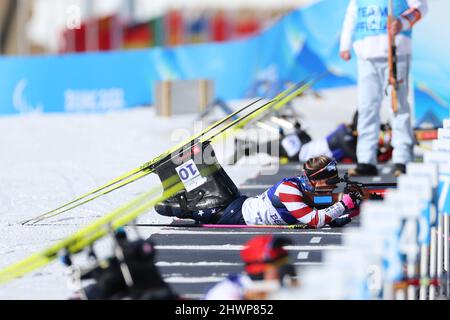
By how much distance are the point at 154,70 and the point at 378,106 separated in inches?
538

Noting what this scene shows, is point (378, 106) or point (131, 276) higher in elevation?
point (378, 106)

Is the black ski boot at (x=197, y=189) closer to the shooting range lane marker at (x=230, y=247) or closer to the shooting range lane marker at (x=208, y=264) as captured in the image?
the shooting range lane marker at (x=230, y=247)

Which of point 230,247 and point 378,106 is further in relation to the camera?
point 378,106

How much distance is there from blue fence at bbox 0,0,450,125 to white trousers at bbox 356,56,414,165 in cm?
559

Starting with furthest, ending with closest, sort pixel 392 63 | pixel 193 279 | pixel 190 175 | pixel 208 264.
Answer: pixel 392 63
pixel 190 175
pixel 208 264
pixel 193 279

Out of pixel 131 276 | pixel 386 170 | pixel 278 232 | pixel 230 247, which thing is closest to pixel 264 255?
pixel 131 276

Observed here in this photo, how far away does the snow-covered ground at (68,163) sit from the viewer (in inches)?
375

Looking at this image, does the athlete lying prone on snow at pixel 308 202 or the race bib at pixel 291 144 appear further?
the race bib at pixel 291 144

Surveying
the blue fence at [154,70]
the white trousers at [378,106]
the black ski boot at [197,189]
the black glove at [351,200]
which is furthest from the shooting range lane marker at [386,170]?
the blue fence at [154,70]

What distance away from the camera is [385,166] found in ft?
46.8

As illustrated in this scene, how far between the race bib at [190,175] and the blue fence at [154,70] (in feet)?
27.4

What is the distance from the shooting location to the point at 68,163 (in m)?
16.2

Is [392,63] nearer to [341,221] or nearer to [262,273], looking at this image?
[341,221]
